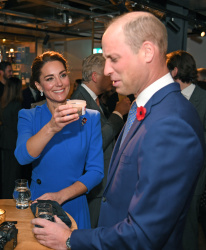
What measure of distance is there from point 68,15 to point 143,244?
7.31 metres

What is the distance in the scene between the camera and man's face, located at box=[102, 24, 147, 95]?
45.4 inches

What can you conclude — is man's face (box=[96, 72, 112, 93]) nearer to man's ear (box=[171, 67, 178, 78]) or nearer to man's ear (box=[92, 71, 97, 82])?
man's ear (box=[92, 71, 97, 82])

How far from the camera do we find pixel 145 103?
47.7 inches

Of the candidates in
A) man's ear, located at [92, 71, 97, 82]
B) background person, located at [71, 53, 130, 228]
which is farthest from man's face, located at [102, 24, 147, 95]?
man's ear, located at [92, 71, 97, 82]

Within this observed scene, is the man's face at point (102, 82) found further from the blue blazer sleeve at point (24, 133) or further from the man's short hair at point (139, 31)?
the man's short hair at point (139, 31)

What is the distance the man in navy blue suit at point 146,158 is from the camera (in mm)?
995

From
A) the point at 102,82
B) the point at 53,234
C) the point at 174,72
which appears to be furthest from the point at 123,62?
the point at 174,72

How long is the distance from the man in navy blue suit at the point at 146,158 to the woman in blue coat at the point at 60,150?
705 millimetres

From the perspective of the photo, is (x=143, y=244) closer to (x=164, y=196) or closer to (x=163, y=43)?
(x=164, y=196)

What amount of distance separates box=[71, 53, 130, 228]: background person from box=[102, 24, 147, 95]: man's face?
1629 millimetres

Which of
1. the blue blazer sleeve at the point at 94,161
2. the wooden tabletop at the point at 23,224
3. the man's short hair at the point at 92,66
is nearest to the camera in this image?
the wooden tabletop at the point at 23,224

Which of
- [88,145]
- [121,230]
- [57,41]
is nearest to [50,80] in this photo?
[88,145]

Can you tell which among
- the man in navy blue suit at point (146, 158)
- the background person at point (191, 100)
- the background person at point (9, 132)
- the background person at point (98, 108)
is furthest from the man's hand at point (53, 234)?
the background person at point (9, 132)

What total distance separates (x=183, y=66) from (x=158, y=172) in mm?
2645
